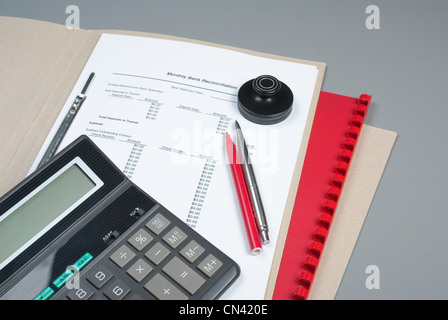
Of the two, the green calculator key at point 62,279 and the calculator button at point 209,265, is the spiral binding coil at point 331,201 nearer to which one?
the calculator button at point 209,265

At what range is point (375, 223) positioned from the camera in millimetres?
675

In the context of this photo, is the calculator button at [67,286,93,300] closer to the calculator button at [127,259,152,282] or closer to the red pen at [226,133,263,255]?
the calculator button at [127,259,152,282]

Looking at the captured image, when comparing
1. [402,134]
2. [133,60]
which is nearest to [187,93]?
[133,60]

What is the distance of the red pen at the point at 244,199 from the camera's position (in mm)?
629

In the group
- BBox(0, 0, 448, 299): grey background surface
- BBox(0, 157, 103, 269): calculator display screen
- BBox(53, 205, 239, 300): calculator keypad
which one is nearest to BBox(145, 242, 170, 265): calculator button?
BBox(53, 205, 239, 300): calculator keypad

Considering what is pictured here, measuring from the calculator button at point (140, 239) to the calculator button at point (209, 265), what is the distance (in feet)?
0.23

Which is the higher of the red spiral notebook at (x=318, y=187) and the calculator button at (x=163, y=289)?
the red spiral notebook at (x=318, y=187)

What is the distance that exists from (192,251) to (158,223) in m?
0.05

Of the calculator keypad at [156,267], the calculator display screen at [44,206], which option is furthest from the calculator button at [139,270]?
the calculator display screen at [44,206]

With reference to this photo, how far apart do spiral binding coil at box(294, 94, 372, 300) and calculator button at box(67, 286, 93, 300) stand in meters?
0.24

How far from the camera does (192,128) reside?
0.75 m

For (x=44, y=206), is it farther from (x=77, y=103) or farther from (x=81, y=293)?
(x=77, y=103)

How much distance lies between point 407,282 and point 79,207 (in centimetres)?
41
